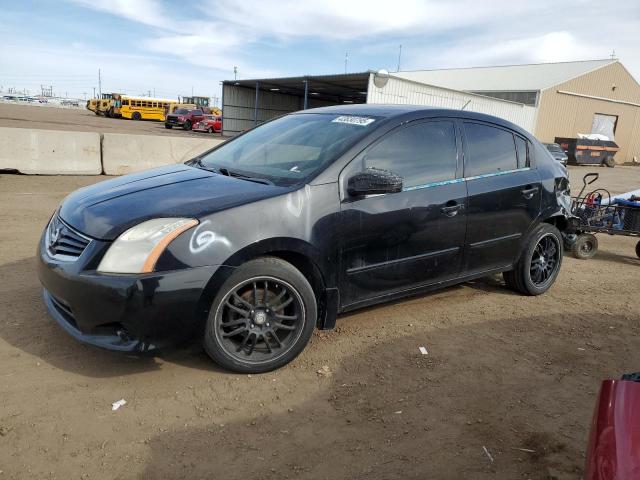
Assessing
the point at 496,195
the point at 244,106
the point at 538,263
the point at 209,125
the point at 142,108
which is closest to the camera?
the point at 496,195

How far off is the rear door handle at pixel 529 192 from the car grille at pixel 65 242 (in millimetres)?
3578

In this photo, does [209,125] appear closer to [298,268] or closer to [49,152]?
[49,152]

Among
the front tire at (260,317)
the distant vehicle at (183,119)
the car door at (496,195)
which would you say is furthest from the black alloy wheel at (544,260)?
the distant vehicle at (183,119)

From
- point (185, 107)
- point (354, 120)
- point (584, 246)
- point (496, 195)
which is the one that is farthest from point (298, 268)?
point (185, 107)

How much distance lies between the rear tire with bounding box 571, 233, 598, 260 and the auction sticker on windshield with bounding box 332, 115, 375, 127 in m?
4.49

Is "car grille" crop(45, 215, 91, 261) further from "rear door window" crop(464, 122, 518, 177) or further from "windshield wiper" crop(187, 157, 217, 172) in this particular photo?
"rear door window" crop(464, 122, 518, 177)

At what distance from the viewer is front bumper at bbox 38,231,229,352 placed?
2.73 metres

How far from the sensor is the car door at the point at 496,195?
163 inches

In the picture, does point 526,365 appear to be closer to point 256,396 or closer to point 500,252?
point 500,252

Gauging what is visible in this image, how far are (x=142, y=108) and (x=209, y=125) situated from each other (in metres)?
13.8

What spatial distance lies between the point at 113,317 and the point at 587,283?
509 centimetres

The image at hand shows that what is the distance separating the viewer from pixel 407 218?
11.9ft

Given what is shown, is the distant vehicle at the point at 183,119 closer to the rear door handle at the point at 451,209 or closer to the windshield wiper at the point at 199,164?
the windshield wiper at the point at 199,164


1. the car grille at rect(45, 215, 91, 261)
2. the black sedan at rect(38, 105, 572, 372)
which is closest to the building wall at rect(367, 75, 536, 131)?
the black sedan at rect(38, 105, 572, 372)
